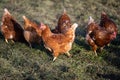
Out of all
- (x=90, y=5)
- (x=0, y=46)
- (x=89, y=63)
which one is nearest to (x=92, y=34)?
(x=89, y=63)

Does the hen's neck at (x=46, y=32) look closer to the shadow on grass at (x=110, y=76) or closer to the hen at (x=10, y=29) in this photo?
the hen at (x=10, y=29)

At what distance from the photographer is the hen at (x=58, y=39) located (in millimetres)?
7309

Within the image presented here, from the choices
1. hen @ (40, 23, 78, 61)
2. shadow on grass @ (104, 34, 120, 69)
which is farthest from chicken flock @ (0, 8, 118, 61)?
shadow on grass @ (104, 34, 120, 69)

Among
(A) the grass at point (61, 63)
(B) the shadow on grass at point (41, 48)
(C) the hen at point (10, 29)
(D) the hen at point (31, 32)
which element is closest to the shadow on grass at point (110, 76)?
(A) the grass at point (61, 63)

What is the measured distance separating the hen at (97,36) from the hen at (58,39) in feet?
1.85

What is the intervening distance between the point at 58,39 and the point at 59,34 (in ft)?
0.64

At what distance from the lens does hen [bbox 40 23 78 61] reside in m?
7.31

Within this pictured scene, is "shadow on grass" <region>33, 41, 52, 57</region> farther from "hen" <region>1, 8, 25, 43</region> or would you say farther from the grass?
"hen" <region>1, 8, 25, 43</region>

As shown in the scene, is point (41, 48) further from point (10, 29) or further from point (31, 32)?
point (10, 29)

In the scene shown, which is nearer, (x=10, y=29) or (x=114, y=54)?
(x=114, y=54)

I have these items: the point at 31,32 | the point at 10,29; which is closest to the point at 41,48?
the point at 31,32

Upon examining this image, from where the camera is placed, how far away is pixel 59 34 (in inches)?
294

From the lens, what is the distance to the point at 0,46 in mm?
8344

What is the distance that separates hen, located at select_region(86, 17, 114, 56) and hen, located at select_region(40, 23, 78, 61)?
0.56m
